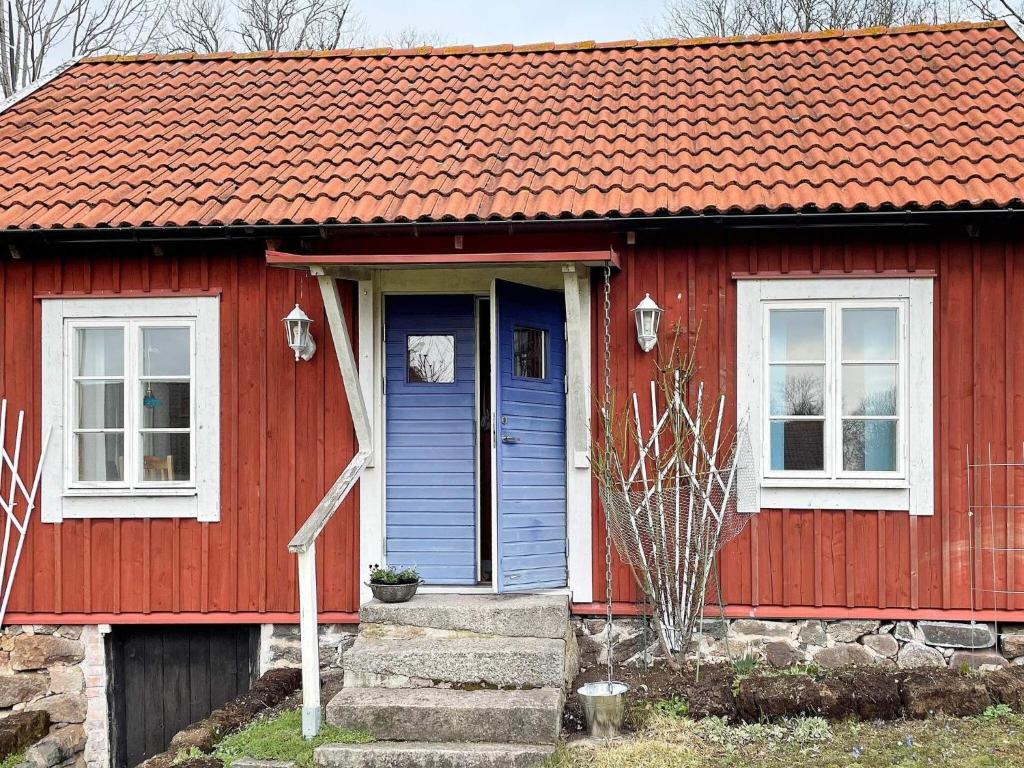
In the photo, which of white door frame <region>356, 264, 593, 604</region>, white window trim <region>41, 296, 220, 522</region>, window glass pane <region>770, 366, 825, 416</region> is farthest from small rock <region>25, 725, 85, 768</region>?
window glass pane <region>770, 366, 825, 416</region>

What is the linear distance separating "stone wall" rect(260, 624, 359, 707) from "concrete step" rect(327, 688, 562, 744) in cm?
123

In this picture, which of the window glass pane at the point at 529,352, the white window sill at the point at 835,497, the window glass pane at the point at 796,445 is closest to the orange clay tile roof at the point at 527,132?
the window glass pane at the point at 529,352

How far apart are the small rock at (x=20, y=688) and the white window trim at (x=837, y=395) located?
5.37 meters

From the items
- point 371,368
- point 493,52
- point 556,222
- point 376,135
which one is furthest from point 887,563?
point 493,52

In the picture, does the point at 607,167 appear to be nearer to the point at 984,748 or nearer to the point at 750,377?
the point at 750,377

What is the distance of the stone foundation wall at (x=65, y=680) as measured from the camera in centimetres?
805

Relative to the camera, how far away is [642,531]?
24.7 ft

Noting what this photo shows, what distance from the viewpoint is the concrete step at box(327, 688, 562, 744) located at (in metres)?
6.36

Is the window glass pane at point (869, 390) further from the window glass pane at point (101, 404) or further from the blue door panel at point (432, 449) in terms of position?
the window glass pane at point (101, 404)

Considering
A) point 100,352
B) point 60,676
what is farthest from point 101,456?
point 60,676

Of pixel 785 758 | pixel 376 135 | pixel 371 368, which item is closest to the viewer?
pixel 785 758

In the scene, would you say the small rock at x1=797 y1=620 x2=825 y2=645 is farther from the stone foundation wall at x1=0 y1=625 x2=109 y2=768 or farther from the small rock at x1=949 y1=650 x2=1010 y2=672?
the stone foundation wall at x1=0 y1=625 x2=109 y2=768

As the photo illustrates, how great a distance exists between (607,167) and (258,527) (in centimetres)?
365

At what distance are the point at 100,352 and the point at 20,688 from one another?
2504 millimetres
